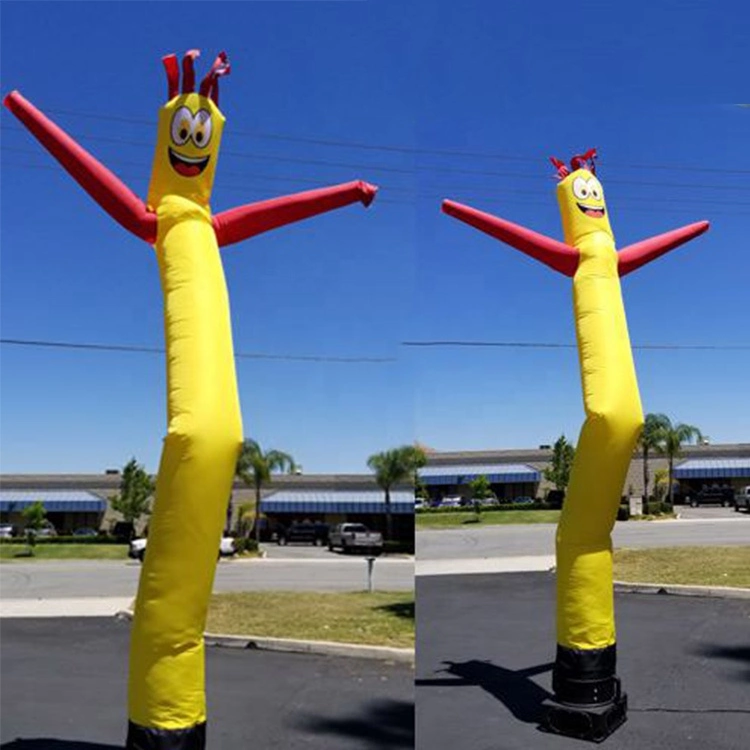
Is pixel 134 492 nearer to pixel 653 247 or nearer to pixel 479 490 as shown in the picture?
pixel 479 490

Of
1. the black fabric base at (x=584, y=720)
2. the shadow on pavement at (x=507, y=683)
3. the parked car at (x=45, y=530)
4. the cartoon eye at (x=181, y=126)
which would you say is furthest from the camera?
the parked car at (x=45, y=530)

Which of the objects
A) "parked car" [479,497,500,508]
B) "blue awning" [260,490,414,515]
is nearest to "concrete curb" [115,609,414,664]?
"parked car" [479,497,500,508]

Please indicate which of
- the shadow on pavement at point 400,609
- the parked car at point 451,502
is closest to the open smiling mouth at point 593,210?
the parked car at point 451,502

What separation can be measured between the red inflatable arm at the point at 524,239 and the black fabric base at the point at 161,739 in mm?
3545

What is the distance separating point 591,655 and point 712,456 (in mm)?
20173

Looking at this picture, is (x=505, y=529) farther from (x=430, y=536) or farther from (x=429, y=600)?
(x=429, y=600)

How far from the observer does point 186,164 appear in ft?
13.3

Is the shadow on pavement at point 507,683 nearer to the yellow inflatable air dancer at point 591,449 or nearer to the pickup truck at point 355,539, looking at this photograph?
the yellow inflatable air dancer at point 591,449

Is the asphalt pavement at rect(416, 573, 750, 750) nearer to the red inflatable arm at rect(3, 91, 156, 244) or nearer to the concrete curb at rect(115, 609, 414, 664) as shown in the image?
the concrete curb at rect(115, 609, 414, 664)

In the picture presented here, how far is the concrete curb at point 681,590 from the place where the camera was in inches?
441

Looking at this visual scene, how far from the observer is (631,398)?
5.11 meters

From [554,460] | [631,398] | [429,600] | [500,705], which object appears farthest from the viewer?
[429,600]

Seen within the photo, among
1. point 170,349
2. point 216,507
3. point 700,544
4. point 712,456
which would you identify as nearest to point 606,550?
point 216,507

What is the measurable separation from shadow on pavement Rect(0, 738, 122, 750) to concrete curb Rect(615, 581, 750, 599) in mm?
8423
